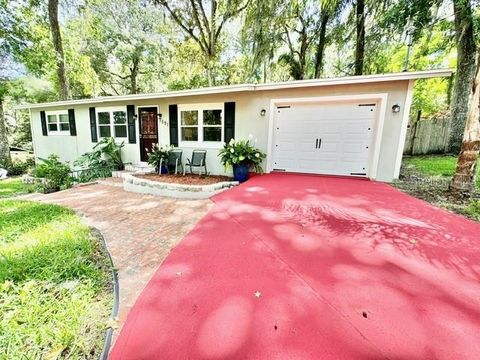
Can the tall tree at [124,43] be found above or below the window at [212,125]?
above

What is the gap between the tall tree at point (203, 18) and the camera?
10.3 meters

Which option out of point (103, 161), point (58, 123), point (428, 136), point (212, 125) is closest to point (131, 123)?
point (103, 161)

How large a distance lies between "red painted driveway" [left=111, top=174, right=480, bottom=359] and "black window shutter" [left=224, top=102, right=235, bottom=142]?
3.83 metres

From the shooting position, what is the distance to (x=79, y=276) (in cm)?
229

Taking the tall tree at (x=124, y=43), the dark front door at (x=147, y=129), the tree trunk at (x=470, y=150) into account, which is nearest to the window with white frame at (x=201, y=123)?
the dark front door at (x=147, y=129)

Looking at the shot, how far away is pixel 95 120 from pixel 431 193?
36.1ft

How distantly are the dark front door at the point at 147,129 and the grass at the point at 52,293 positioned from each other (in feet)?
17.1

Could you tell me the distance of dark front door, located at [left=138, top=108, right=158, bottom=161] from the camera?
802 cm

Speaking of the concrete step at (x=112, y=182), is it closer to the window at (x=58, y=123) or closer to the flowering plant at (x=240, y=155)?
the flowering plant at (x=240, y=155)

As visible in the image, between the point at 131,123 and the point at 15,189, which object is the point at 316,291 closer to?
the point at 131,123

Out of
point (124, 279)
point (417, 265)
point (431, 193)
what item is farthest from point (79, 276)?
point (431, 193)

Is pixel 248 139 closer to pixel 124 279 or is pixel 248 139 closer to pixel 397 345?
pixel 124 279

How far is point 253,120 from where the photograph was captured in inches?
262

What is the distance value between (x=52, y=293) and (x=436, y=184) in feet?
23.7
